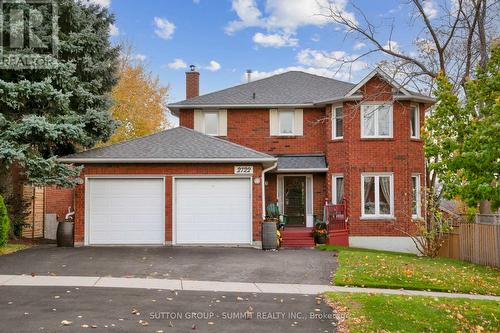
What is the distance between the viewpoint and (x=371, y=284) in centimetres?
1140

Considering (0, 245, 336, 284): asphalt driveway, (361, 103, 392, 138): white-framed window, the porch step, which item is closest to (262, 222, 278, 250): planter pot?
(0, 245, 336, 284): asphalt driveway

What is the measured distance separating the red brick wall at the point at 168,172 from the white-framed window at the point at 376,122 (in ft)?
18.4

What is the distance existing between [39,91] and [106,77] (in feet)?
12.9

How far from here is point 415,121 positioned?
20.6 metres

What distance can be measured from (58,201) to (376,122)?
45.5 ft

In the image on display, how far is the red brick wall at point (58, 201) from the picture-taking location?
21.1 meters

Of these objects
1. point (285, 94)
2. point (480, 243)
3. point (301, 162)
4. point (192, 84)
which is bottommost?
point (480, 243)

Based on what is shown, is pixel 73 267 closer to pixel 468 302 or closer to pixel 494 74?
pixel 468 302

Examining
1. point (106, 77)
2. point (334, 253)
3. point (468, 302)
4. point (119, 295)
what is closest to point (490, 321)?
point (468, 302)

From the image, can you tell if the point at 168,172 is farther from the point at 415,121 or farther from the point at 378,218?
the point at 415,121

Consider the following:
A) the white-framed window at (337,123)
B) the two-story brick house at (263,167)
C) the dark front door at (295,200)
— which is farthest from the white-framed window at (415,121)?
the dark front door at (295,200)

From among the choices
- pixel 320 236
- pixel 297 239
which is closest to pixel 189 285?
pixel 297 239

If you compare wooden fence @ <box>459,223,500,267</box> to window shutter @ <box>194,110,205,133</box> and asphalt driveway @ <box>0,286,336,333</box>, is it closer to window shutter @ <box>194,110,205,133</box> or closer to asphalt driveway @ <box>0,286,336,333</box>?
asphalt driveway @ <box>0,286,336,333</box>

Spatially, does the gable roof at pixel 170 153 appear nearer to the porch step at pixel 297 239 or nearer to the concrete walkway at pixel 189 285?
the porch step at pixel 297 239
